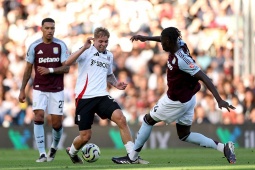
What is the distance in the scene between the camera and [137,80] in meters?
22.2

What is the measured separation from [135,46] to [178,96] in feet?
37.7

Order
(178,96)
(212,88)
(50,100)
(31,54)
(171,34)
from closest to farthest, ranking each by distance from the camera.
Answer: (212,88)
(171,34)
(178,96)
(31,54)
(50,100)

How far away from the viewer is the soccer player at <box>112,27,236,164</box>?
37.4 ft

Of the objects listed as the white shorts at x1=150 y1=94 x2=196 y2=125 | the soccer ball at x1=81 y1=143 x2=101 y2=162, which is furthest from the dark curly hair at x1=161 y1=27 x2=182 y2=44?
the soccer ball at x1=81 y1=143 x2=101 y2=162

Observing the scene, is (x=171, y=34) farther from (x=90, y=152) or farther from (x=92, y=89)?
(x=90, y=152)

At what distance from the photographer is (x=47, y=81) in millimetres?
13805

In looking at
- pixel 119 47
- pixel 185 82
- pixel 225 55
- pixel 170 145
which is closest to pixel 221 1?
pixel 225 55

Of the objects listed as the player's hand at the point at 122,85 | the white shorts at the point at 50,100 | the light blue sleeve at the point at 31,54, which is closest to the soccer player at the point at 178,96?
the player's hand at the point at 122,85

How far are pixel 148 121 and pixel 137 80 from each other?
33.9 feet

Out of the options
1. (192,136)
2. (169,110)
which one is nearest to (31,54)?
(169,110)

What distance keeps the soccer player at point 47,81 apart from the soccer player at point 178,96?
1939 millimetres

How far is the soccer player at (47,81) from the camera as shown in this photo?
13.7m

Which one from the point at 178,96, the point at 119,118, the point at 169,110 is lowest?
the point at 119,118

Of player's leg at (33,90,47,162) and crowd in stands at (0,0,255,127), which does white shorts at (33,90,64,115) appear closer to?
player's leg at (33,90,47,162)
